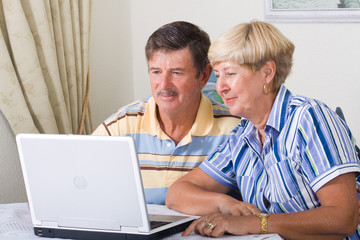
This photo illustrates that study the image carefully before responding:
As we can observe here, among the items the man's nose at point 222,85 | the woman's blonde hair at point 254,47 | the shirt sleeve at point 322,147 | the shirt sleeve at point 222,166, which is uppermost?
the woman's blonde hair at point 254,47

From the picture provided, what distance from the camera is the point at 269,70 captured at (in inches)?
67.9

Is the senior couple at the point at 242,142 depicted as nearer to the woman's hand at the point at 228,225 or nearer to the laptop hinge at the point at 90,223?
the woman's hand at the point at 228,225

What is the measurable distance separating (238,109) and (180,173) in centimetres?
46

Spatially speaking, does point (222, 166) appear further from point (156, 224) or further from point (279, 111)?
point (156, 224)

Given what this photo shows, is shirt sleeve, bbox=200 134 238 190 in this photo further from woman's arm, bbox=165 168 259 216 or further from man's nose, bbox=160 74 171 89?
man's nose, bbox=160 74 171 89

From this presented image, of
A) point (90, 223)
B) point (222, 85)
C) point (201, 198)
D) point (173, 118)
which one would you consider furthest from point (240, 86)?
point (90, 223)

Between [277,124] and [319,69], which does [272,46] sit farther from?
[319,69]

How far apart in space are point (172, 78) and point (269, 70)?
47 centimetres

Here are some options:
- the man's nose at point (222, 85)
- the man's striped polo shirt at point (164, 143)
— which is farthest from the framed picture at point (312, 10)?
the man's nose at point (222, 85)

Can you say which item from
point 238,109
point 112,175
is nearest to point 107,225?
point 112,175

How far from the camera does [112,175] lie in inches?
54.6

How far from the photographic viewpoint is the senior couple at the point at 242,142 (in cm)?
152

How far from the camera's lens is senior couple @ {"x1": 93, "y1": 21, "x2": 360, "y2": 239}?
4.99 feet

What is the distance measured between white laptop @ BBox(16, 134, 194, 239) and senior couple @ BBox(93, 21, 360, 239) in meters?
0.19
